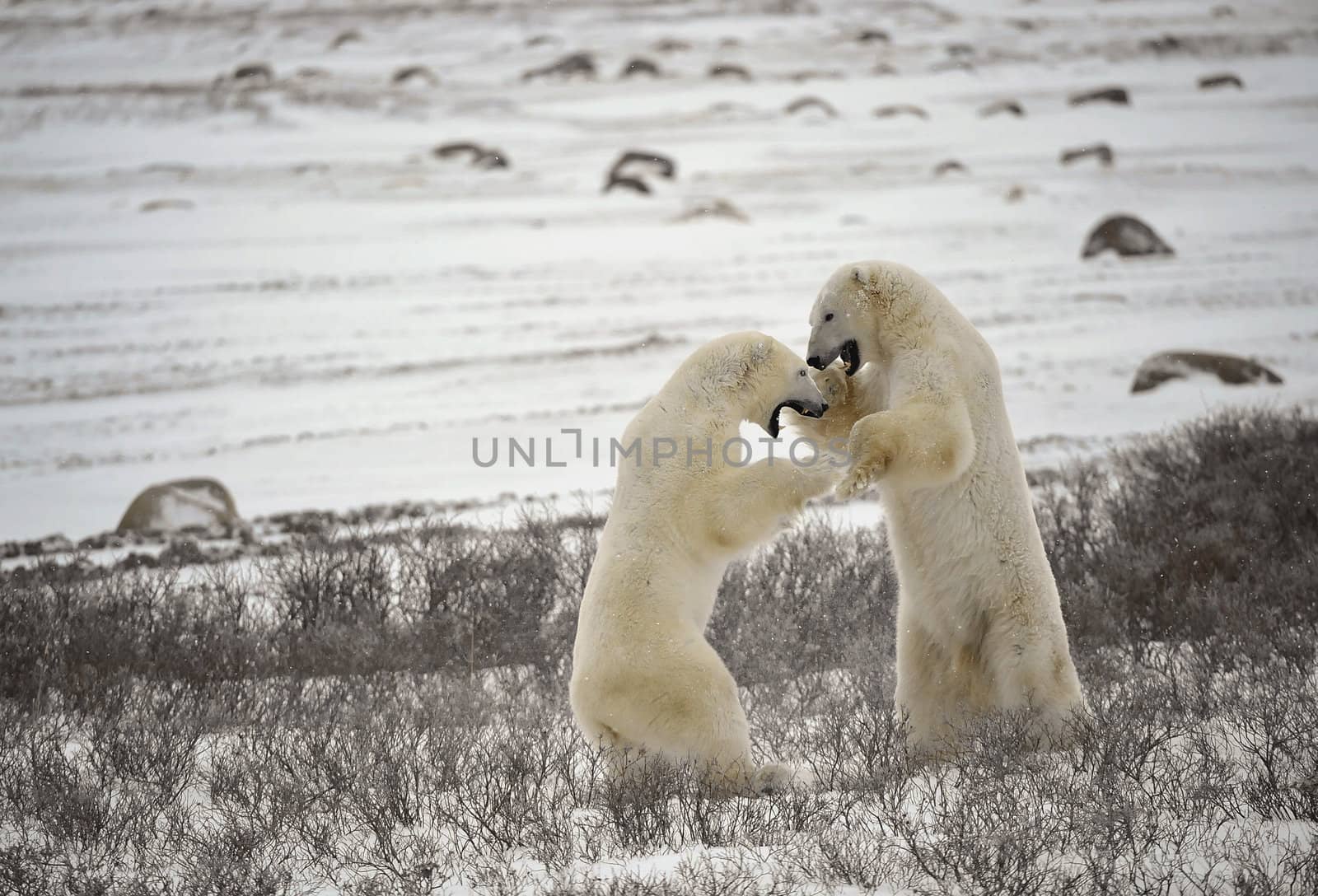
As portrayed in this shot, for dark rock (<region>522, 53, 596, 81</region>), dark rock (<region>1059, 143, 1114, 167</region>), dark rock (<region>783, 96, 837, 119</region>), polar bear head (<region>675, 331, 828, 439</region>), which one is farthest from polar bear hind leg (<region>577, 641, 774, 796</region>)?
dark rock (<region>522, 53, 596, 81</region>)

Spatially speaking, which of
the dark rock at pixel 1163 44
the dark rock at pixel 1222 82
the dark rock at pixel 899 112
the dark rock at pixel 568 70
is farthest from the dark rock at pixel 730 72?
the dark rock at pixel 1222 82

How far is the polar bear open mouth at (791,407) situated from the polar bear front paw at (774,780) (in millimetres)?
1079

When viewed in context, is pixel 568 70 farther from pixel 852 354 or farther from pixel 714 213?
pixel 852 354

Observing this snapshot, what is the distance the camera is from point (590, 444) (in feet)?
36.0

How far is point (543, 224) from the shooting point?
21.1m

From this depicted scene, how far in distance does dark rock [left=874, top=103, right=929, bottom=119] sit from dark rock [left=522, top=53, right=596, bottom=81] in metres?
8.88

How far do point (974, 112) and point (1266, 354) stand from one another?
698 inches

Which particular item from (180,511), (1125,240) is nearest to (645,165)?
(1125,240)

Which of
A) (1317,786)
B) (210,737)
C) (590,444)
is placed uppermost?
(1317,786)

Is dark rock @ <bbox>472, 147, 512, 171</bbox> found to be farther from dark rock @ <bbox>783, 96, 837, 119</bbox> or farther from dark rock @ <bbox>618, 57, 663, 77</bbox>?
dark rock @ <bbox>618, 57, 663, 77</bbox>

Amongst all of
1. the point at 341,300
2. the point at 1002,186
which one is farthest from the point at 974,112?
the point at 341,300

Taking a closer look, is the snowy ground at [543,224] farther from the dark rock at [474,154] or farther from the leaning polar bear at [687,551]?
the leaning polar bear at [687,551]

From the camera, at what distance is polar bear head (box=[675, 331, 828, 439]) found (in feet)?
13.1

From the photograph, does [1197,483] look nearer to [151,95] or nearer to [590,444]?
[590,444]
